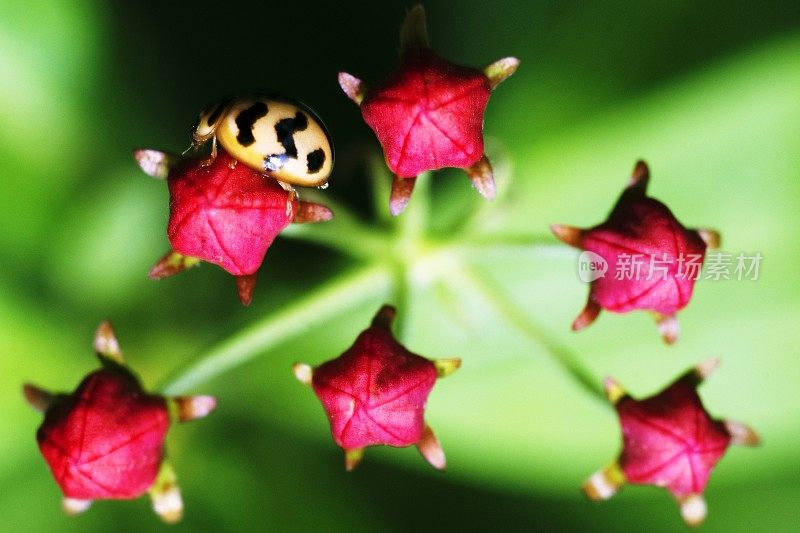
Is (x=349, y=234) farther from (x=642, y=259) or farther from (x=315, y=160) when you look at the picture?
(x=642, y=259)

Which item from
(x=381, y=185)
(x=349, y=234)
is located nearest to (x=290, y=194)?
(x=349, y=234)

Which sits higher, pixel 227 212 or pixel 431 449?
pixel 227 212

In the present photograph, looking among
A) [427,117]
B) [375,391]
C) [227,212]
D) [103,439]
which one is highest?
[427,117]

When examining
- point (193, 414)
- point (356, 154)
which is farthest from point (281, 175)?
point (356, 154)

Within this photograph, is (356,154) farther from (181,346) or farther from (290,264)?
(181,346)

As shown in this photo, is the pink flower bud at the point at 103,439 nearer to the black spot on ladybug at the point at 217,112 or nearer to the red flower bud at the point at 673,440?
the black spot on ladybug at the point at 217,112
